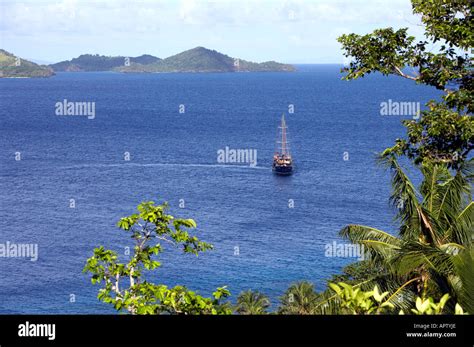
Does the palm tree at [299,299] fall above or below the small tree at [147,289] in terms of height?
below

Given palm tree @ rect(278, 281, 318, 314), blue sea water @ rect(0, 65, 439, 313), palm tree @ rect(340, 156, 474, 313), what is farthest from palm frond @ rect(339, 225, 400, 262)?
blue sea water @ rect(0, 65, 439, 313)

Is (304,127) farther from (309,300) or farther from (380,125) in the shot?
(309,300)

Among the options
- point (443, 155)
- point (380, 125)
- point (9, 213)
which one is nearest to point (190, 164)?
point (9, 213)

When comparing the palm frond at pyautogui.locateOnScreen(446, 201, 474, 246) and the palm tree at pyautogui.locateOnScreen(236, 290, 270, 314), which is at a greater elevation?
the palm frond at pyautogui.locateOnScreen(446, 201, 474, 246)

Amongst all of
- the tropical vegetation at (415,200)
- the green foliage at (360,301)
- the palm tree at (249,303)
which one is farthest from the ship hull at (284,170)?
the green foliage at (360,301)

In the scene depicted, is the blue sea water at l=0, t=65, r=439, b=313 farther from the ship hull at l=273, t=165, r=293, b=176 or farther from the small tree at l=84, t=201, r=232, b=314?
the small tree at l=84, t=201, r=232, b=314

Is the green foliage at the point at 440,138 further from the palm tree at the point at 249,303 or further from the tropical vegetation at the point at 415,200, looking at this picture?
the palm tree at the point at 249,303
